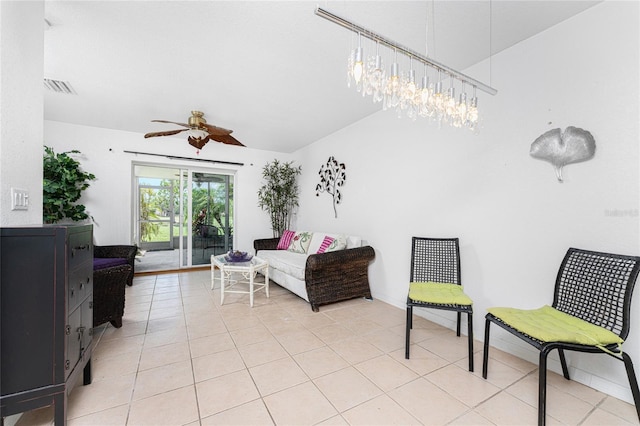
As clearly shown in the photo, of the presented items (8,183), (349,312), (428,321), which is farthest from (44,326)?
(428,321)

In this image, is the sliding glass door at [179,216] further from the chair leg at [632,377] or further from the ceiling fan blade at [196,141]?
the chair leg at [632,377]

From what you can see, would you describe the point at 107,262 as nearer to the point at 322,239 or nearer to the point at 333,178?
the point at 322,239

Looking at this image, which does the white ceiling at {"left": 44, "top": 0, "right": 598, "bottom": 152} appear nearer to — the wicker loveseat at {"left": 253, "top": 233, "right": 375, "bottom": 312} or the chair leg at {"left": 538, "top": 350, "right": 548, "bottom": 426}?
the wicker loveseat at {"left": 253, "top": 233, "right": 375, "bottom": 312}

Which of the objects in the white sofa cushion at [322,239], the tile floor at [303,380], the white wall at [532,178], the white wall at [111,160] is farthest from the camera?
the white wall at [111,160]

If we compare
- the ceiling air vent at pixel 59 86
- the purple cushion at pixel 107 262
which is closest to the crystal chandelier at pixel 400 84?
the ceiling air vent at pixel 59 86

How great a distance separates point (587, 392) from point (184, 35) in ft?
12.1

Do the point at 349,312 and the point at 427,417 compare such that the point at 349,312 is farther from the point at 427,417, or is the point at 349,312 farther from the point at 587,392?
the point at 587,392

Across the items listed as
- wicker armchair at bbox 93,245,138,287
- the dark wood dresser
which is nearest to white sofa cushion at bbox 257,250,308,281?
wicker armchair at bbox 93,245,138,287

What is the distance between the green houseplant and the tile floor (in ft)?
7.12

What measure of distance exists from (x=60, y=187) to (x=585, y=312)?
5.49 m

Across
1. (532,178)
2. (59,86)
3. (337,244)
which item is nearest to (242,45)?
(59,86)

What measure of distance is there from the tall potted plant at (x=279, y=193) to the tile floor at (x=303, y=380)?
2836 mm

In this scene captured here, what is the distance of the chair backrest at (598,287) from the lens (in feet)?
4.65

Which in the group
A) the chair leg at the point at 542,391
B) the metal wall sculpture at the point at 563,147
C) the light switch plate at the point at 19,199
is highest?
the metal wall sculpture at the point at 563,147
